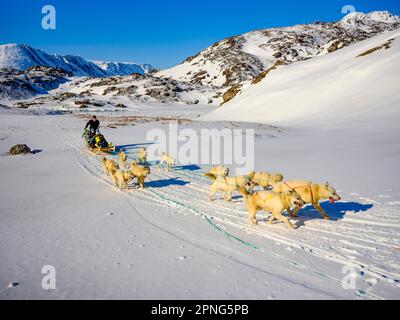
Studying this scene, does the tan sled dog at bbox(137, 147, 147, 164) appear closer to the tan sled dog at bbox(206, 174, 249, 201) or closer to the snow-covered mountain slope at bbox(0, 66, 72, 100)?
the tan sled dog at bbox(206, 174, 249, 201)

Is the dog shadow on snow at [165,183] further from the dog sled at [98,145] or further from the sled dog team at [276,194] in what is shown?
the dog sled at [98,145]

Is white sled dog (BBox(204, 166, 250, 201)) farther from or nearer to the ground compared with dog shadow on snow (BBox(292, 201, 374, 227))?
farther from the ground

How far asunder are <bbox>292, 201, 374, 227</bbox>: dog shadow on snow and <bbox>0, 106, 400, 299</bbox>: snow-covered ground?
0.03 metres

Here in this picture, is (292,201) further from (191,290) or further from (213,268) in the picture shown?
(191,290)

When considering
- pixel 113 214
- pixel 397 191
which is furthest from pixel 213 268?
pixel 397 191

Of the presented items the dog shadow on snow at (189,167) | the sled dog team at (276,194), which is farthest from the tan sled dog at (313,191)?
the dog shadow on snow at (189,167)

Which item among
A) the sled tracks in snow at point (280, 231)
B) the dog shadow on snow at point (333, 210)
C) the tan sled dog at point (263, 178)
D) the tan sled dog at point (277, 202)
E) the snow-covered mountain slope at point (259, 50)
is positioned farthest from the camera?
the snow-covered mountain slope at point (259, 50)

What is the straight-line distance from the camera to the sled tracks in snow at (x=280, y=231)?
523 cm

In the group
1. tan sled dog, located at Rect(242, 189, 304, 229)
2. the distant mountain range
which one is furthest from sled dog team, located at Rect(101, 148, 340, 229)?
the distant mountain range

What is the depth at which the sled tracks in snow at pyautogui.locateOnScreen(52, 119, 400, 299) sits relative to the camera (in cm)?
523

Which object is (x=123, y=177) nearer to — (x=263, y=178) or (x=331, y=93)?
(x=263, y=178)

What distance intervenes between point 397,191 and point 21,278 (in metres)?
10.2

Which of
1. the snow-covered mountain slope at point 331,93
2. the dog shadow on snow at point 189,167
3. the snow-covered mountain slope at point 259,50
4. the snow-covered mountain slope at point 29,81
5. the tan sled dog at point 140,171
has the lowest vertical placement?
the dog shadow on snow at point 189,167

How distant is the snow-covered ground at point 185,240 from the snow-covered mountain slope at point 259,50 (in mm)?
115762
